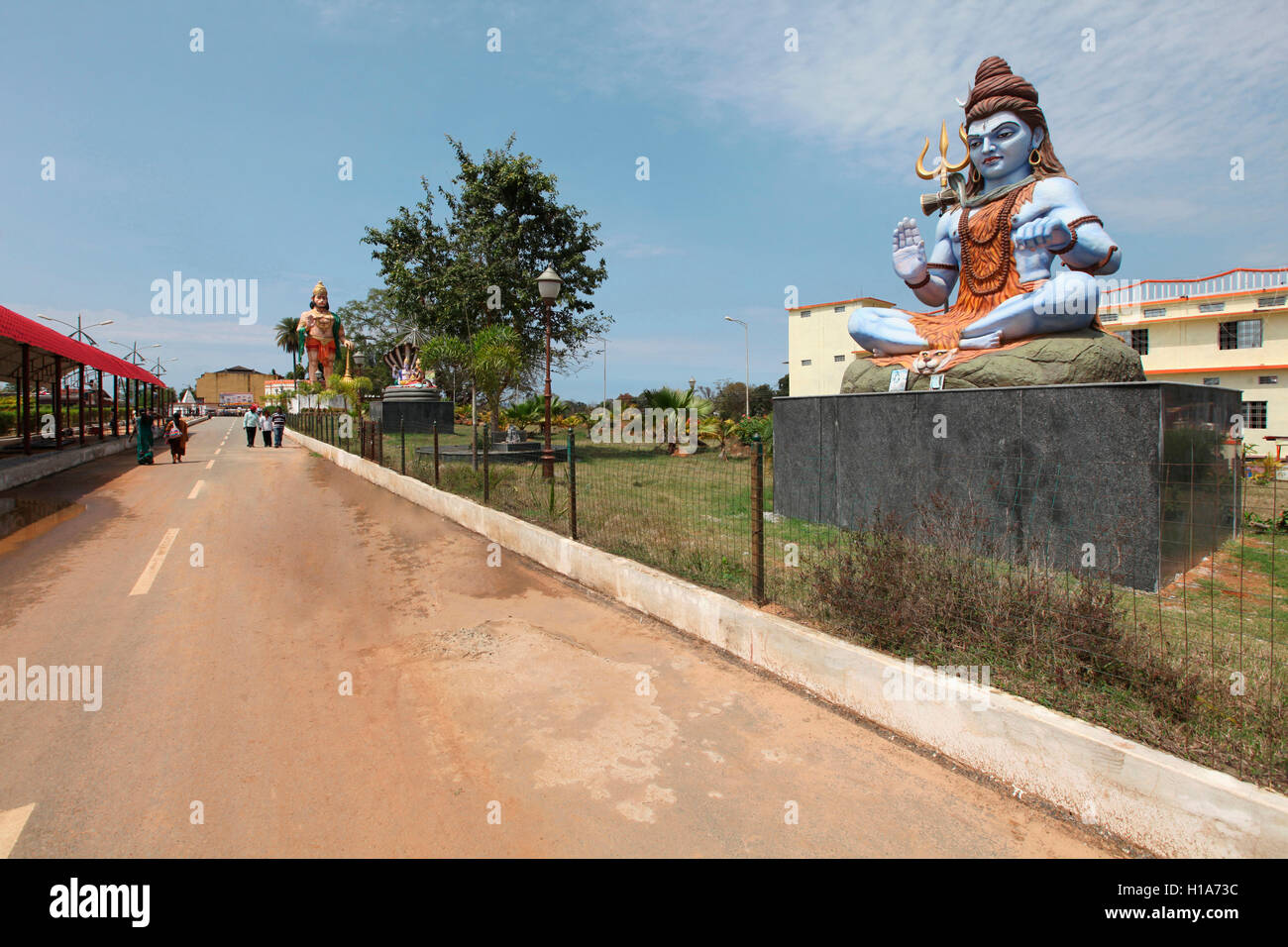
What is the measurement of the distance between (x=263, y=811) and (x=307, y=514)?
9584mm

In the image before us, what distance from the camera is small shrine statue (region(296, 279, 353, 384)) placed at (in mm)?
43625

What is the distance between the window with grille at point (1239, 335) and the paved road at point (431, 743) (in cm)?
4206

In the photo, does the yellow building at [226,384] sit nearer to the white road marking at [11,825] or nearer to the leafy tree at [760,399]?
the leafy tree at [760,399]

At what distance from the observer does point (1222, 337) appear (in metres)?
36.1

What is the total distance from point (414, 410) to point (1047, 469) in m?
28.4

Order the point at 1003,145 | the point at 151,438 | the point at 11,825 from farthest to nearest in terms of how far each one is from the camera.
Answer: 1. the point at 151,438
2. the point at 1003,145
3. the point at 11,825

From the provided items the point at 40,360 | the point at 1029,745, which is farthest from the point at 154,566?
the point at 40,360

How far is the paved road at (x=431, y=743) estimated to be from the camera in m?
3.04

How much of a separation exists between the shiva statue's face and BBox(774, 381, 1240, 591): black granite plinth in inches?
154

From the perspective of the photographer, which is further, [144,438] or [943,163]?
[144,438]

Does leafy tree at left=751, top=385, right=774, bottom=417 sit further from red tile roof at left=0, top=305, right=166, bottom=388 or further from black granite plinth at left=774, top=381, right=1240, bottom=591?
black granite plinth at left=774, top=381, right=1240, bottom=591

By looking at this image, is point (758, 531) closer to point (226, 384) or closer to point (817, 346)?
point (817, 346)

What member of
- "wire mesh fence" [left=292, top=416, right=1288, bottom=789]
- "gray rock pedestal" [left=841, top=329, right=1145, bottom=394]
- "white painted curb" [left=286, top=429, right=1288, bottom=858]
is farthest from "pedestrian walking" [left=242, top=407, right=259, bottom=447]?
"white painted curb" [left=286, top=429, right=1288, bottom=858]
